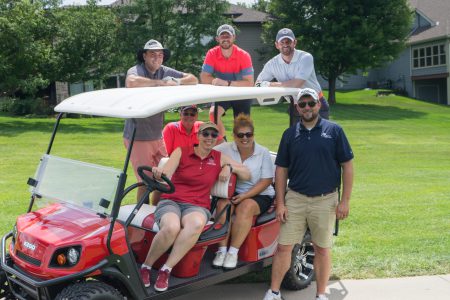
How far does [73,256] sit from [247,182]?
66.6 inches

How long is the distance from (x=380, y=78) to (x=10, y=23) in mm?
32333

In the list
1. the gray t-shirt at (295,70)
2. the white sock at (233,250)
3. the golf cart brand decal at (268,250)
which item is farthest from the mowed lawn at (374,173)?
the gray t-shirt at (295,70)

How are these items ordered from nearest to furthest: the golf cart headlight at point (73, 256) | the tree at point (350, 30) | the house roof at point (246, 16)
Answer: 1. the golf cart headlight at point (73, 256)
2. the tree at point (350, 30)
3. the house roof at point (246, 16)

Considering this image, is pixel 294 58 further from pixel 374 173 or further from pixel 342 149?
pixel 374 173

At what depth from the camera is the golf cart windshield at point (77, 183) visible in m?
3.74

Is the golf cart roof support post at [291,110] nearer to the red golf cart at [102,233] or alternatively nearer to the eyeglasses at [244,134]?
the red golf cart at [102,233]

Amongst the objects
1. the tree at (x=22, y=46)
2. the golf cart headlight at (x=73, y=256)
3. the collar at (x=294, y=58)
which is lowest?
the golf cart headlight at (x=73, y=256)

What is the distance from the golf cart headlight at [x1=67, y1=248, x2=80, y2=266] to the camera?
3.51 meters

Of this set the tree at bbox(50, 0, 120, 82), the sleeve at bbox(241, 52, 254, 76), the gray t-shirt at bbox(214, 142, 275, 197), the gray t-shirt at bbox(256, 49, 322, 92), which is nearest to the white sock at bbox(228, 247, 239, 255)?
the gray t-shirt at bbox(214, 142, 275, 197)

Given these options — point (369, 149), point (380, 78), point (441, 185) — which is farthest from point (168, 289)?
point (380, 78)

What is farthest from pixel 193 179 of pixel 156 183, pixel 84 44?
pixel 84 44

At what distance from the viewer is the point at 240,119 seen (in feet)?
15.4

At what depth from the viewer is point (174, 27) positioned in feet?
86.3

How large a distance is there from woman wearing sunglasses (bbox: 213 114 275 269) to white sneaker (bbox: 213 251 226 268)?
0.04 m
